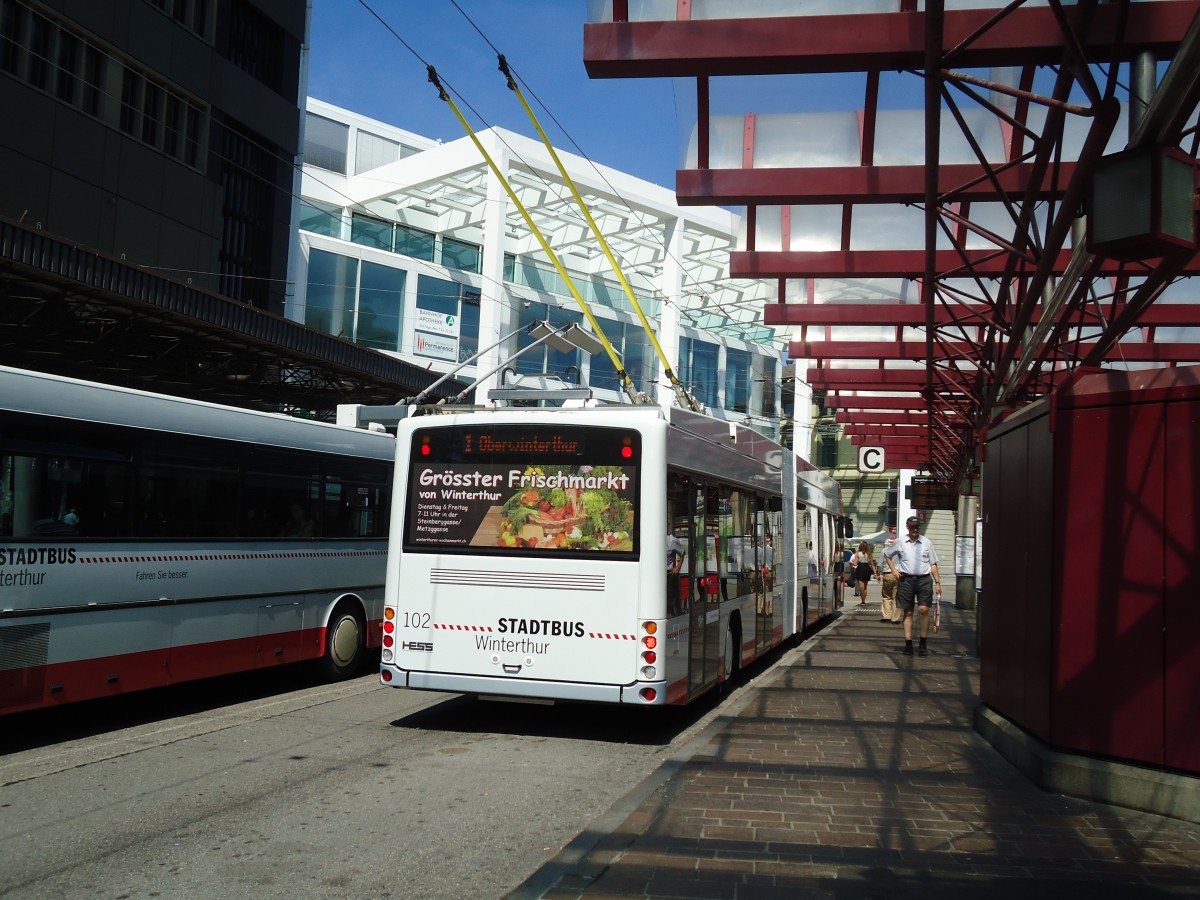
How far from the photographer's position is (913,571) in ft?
51.6

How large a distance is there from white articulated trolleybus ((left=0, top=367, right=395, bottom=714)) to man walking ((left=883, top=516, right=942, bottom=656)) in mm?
7373

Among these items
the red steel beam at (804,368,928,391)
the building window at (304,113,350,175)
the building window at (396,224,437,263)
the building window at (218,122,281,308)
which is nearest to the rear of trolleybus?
the red steel beam at (804,368,928,391)

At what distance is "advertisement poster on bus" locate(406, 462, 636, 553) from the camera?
911 cm

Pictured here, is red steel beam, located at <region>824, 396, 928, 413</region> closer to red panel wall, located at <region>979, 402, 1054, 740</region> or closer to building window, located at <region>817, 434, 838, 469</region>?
red panel wall, located at <region>979, 402, 1054, 740</region>

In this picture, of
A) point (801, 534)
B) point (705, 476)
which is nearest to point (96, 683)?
point (705, 476)

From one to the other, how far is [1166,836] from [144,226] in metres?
23.0

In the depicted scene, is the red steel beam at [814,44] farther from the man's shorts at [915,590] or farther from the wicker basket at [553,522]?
the man's shorts at [915,590]

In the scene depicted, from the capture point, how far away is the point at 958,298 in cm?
1609

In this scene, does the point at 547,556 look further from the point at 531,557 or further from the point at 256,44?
the point at 256,44

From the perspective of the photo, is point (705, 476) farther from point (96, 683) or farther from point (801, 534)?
point (801, 534)

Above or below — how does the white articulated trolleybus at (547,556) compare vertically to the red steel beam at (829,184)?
below

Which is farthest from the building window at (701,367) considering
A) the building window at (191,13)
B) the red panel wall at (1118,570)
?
the red panel wall at (1118,570)

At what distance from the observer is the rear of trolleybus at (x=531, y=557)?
351 inches

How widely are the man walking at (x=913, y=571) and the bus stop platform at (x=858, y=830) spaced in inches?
226
